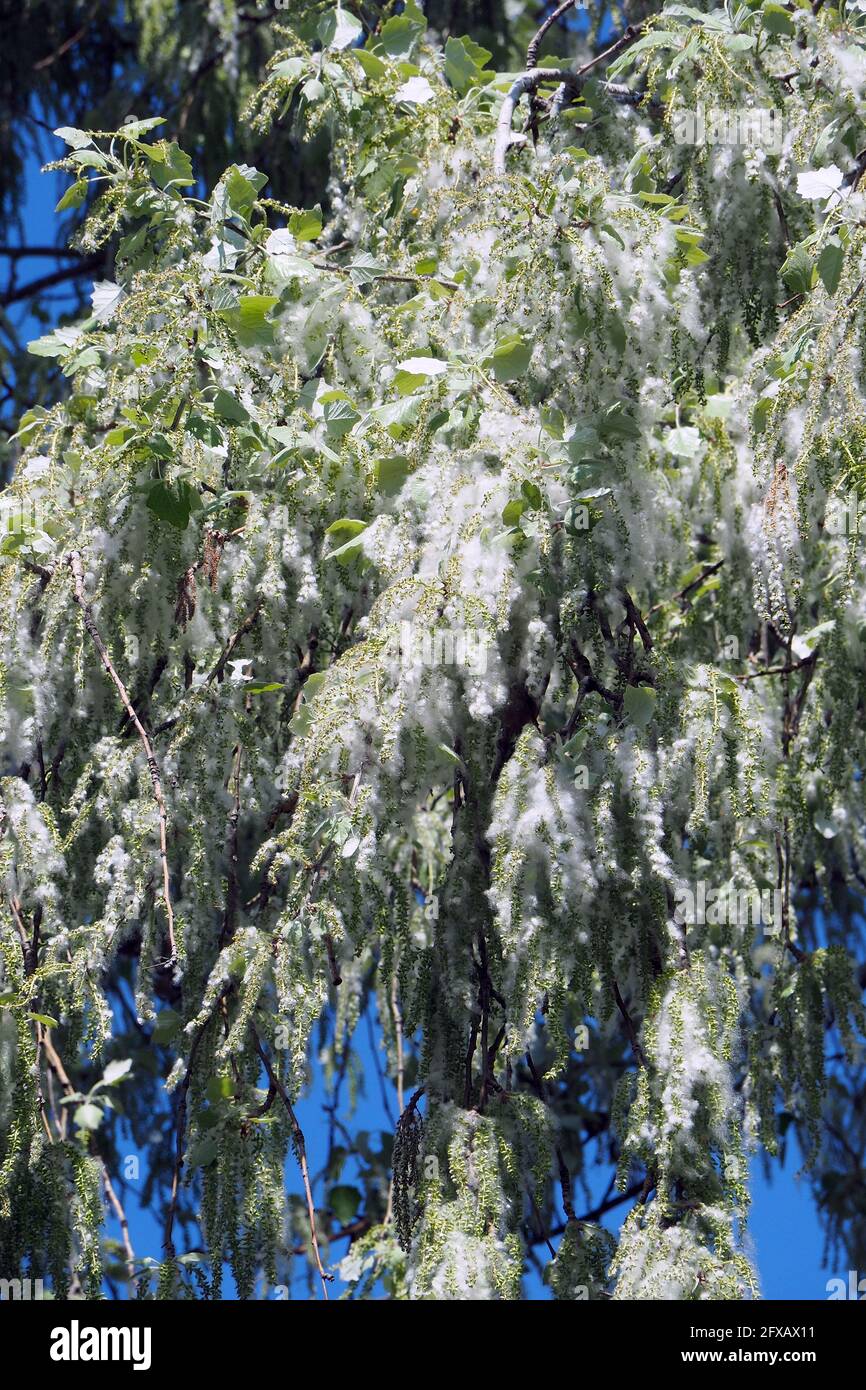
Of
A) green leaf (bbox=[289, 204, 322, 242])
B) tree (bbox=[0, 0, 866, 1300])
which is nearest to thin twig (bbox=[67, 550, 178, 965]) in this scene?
tree (bbox=[0, 0, 866, 1300])

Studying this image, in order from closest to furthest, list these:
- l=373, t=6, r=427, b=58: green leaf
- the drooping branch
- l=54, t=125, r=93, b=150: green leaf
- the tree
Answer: the tree < l=54, t=125, r=93, b=150: green leaf < the drooping branch < l=373, t=6, r=427, b=58: green leaf

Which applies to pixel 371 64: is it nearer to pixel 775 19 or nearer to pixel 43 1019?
pixel 775 19

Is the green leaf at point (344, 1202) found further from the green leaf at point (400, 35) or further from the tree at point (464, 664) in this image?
the green leaf at point (400, 35)

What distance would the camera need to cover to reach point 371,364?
2.63 metres

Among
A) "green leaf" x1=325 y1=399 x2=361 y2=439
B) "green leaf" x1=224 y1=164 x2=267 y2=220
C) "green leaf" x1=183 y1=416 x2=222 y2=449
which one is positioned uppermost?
"green leaf" x1=224 y1=164 x2=267 y2=220

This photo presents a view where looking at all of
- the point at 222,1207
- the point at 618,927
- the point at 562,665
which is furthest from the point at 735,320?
the point at 222,1207

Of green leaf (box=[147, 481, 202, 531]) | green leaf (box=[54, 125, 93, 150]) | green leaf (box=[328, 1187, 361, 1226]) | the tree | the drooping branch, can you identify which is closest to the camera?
the tree

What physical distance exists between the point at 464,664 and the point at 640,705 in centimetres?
26

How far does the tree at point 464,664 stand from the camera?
211 centimetres

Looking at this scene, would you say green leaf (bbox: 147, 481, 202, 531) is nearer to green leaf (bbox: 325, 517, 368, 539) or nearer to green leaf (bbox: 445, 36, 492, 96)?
green leaf (bbox: 325, 517, 368, 539)

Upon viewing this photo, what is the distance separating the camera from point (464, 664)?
2100 mm

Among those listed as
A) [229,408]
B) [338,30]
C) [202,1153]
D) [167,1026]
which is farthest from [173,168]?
[202,1153]

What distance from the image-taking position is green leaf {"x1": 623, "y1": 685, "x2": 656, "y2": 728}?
220cm

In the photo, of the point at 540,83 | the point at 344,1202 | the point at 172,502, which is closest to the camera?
the point at 172,502
